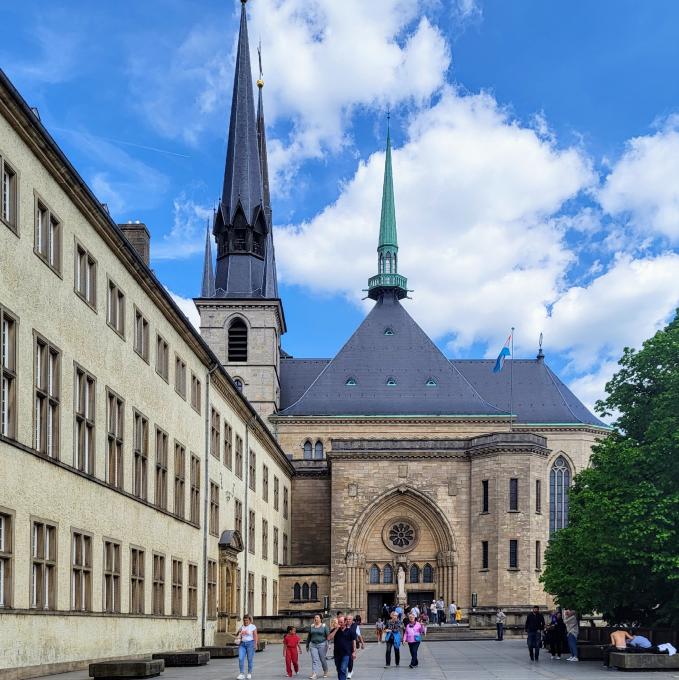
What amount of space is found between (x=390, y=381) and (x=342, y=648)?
195 ft

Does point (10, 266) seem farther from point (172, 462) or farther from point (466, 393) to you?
point (466, 393)

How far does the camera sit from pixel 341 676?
25.1m

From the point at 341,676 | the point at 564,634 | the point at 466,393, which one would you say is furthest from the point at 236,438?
the point at 466,393

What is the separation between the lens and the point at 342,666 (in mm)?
25172

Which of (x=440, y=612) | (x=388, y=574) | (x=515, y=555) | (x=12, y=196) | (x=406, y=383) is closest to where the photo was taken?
(x=12, y=196)

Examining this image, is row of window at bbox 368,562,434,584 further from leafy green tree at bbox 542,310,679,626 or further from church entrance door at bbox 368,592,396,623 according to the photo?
leafy green tree at bbox 542,310,679,626

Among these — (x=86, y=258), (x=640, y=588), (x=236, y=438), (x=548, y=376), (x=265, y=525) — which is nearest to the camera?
(x=86, y=258)

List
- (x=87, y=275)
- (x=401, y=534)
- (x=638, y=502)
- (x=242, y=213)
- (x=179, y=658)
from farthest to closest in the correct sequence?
1. (x=242, y=213)
2. (x=401, y=534)
3. (x=638, y=502)
4. (x=179, y=658)
5. (x=87, y=275)

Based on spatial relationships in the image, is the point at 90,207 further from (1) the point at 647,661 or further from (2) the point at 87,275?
(1) the point at 647,661

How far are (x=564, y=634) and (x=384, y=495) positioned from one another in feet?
115

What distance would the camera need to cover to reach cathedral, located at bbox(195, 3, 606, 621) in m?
71.4

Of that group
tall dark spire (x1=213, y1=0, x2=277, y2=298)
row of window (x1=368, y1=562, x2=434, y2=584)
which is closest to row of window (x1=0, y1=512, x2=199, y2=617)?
row of window (x1=368, y1=562, x2=434, y2=584)

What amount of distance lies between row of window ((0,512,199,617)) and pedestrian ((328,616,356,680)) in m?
5.81

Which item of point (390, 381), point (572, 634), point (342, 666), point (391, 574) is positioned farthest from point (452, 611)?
point (342, 666)
